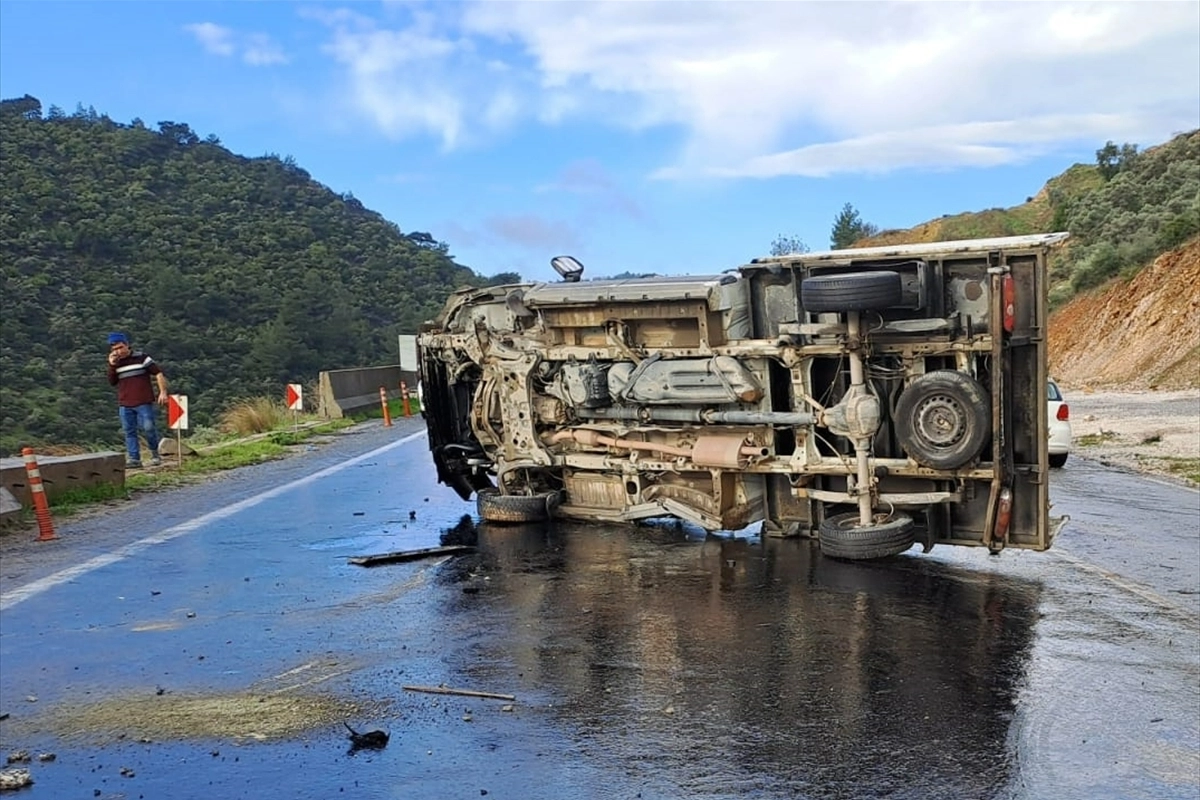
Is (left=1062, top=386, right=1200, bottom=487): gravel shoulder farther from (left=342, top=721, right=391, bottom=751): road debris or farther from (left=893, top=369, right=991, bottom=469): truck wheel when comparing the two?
(left=342, top=721, right=391, bottom=751): road debris

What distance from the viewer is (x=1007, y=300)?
784 cm

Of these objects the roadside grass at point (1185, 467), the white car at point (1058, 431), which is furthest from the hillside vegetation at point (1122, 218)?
the white car at point (1058, 431)

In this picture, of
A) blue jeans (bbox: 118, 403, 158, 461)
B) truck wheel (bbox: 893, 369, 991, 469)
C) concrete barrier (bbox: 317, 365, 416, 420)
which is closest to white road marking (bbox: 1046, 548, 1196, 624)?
truck wheel (bbox: 893, 369, 991, 469)

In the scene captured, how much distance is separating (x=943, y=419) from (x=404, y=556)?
418 cm

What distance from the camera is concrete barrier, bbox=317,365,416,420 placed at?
28.2 metres

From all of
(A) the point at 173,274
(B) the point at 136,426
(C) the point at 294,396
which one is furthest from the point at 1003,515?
(A) the point at 173,274

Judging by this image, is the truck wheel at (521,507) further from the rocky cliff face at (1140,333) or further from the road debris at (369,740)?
the rocky cliff face at (1140,333)

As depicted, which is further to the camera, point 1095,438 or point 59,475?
point 1095,438

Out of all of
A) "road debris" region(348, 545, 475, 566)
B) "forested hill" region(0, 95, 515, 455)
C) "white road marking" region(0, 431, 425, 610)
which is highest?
"forested hill" region(0, 95, 515, 455)

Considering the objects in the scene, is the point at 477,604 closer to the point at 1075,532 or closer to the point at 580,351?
the point at 580,351

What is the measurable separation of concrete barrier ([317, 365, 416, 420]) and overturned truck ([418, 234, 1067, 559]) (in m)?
17.2

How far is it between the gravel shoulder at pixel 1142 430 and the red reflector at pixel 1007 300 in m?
7.73

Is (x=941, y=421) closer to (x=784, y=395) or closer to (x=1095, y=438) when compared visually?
(x=784, y=395)

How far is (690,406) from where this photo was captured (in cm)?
953
